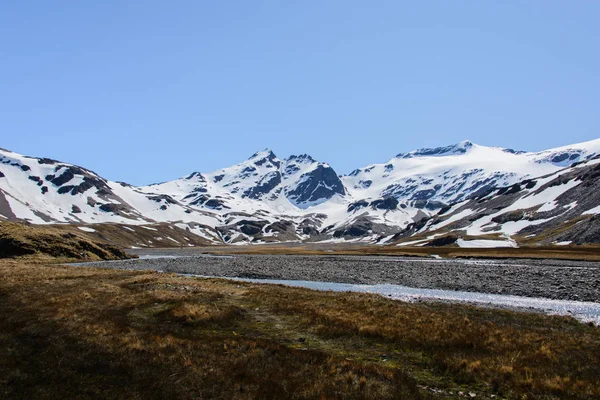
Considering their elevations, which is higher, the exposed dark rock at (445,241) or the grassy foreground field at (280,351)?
the grassy foreground field at (280,351)

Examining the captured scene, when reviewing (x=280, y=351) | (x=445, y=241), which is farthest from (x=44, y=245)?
(x=445, y=241)

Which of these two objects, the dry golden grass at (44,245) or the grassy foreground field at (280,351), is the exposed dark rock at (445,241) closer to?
the dry golden grass at (44,245)

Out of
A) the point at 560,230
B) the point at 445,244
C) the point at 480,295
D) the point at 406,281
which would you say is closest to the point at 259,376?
the point at 480,295

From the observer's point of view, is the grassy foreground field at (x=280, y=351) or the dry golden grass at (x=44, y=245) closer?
the grassy foreground field at (x=280, y=351)

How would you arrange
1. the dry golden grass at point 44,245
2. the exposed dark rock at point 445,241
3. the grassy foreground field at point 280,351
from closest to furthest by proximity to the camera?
the grassy foreground field at point 280,351
the dry golden grass at point 44,245
the exposed dark rock at point 445,241

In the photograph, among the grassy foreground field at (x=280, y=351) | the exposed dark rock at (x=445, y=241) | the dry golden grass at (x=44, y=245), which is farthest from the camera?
the exposed dark rock at (x=445, y=241)

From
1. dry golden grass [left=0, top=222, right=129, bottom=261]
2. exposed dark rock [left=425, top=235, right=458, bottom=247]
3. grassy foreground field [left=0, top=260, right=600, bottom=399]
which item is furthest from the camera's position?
exposed dark rock [left=425, top=235, right=458, bottom=247]

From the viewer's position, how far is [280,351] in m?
18.0

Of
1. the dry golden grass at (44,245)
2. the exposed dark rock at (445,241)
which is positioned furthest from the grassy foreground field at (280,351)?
the exposed dark rock at (445,241)

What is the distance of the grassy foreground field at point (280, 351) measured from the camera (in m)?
13.8

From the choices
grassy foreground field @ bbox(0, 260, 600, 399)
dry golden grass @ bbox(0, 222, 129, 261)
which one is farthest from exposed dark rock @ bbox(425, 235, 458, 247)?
grassy foreground field @ bbox(0, 260, 600, 399)

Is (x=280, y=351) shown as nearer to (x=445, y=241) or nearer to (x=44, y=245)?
(x=44, y=245)

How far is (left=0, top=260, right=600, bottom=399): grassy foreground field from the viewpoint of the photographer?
13.8 m

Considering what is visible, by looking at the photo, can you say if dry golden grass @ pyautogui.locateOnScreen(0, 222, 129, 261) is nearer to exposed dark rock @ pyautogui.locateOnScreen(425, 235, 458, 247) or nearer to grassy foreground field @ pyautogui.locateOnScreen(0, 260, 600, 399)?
grassy foreground field @ pyautogui.locateOnScreen(0, 260, 600, 399)
